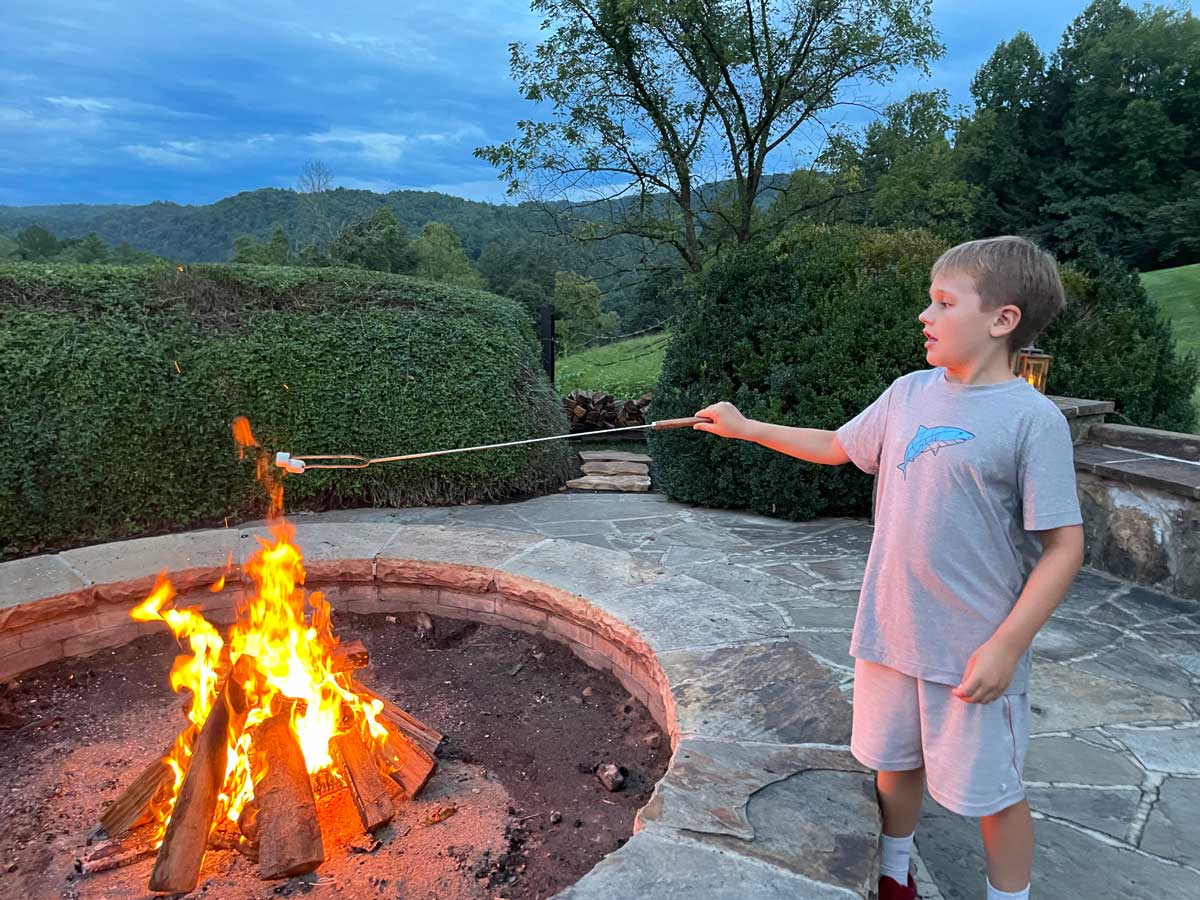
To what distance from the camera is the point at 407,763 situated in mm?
1892

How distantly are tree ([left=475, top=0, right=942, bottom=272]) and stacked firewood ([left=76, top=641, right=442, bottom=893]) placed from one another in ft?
28.1

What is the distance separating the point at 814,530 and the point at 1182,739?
230 cm

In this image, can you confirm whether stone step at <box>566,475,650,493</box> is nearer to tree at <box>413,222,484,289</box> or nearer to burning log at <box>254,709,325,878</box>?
burning log at <box>254,709,325,878</box>

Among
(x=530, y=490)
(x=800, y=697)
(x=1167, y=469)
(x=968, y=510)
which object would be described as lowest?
(x=530, y=490)

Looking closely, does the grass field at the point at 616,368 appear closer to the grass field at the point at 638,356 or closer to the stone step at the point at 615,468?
the grass field at the point at 638,356

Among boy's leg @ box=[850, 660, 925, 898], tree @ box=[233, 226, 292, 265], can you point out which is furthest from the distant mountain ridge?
boy's leg @ box=[850, 660, 925, 898]

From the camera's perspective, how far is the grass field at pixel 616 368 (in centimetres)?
1145

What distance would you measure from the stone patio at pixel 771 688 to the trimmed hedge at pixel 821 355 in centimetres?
72

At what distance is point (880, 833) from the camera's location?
1.43m

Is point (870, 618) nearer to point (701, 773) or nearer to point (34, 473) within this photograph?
point (701, 773)

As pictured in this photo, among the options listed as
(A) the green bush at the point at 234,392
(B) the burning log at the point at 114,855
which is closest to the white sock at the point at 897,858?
(B) the burning log at the point at 114,855

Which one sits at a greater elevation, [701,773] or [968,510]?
[968,510]

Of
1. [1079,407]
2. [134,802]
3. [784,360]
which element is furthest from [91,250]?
[1079,407]

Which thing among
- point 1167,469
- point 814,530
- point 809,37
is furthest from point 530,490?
point 809,37
